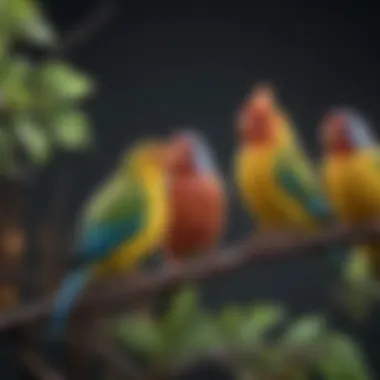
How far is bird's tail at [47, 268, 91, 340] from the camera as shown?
1.22 m

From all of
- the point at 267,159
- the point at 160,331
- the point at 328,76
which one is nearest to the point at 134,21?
the point at 328,76

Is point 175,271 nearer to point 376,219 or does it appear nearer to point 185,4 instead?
point 376,219

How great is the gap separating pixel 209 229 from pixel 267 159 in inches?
4.7

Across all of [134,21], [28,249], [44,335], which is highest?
[134,21]

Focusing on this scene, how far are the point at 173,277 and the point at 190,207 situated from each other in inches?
4.8

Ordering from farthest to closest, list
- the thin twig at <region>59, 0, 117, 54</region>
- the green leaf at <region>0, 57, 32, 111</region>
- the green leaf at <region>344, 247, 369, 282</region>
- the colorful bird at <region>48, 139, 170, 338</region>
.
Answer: the thin twig at <region>59, 0, 117, 54</region>
the green leaf at <region>344, 247, 369, 282</region>
the colorful bird at <region>48, 139, 170, 338</region>
the green leaf at <region>0, 57, 32, 111</region>

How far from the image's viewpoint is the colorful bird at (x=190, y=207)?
1.31 m

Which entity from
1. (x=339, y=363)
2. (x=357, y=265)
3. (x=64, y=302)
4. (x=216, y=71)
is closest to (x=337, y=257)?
(x=357, y=265)

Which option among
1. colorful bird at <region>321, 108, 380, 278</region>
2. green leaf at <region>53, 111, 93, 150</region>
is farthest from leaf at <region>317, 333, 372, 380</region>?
green leaf at <region>53, 111, 93, 150</region>

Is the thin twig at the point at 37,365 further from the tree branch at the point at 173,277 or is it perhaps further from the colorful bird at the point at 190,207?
the colorful bird at the point at 190,207

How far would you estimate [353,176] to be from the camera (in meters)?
1.29

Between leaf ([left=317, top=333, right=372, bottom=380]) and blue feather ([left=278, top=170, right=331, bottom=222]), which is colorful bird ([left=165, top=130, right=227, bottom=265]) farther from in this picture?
leaf ([left=317, top=333, right=372, bottom=380])

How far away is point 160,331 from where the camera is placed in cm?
132

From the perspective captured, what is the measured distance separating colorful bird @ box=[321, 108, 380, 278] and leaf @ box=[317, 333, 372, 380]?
0.12 metres
